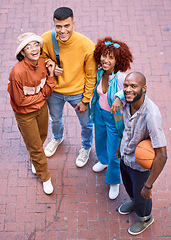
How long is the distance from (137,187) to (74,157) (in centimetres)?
168

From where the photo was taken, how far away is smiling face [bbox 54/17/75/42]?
13.1ft

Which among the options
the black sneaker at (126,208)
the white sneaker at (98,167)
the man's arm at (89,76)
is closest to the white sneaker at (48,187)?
the white sneaker at (98,167)

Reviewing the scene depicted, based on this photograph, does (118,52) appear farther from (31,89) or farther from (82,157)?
(82,157)

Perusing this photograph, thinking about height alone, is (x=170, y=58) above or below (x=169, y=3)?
below

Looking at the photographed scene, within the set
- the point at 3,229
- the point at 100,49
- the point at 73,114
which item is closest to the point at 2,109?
the point at 73,114

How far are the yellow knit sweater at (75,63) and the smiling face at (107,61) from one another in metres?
0.26

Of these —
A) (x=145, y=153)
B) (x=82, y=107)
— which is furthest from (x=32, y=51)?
(x=145, y=153)

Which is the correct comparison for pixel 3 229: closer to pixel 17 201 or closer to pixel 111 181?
pixel 17 201

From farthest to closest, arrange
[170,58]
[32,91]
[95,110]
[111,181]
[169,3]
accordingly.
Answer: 1. [169,3]
2. [170,58]
3. [111,181]
4. [95,110]
5. [32,91]

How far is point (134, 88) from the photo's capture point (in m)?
3.47

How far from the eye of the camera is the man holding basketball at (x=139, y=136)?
341 cm

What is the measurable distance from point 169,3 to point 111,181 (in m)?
4.90

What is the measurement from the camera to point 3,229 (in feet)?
15.7

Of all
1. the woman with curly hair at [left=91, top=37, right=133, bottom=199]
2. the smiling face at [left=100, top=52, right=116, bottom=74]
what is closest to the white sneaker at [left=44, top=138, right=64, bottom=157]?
the woman with curly hair at [left=91, top=37, right=133, bottom=199]
